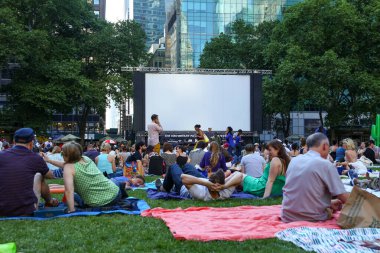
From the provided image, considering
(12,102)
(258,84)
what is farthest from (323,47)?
(12,102)

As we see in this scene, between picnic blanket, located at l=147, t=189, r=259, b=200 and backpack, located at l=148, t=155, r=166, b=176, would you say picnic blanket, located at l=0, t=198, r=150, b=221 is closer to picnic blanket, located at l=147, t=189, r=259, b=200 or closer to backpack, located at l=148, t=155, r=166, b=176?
picnic blanket, located at l=147, t=189, r=259, b=200

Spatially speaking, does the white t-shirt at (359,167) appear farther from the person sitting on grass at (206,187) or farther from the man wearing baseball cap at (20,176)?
the man wearing baseball cap at (20,176)

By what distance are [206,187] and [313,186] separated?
2.82 m

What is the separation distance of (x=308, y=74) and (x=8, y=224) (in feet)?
80.3

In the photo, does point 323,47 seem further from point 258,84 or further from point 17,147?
point 17,147

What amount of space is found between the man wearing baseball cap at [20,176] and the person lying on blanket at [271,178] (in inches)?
119

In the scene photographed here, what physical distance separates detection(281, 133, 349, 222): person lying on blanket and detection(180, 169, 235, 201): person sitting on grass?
2313 mm

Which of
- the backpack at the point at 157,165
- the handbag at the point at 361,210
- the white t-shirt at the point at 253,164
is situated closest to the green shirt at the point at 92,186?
the handbag at the point at 361,210

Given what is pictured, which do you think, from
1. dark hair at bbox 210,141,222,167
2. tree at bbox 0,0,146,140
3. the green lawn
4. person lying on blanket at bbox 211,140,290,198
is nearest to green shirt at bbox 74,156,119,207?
the green lawn

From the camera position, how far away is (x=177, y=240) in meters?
4.20

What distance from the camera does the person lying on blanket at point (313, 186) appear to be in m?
4.64

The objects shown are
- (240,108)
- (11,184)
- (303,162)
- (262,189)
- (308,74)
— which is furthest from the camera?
(308,74)

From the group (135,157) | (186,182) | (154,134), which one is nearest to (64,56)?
(154,134)

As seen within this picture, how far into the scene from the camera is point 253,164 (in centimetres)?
953
